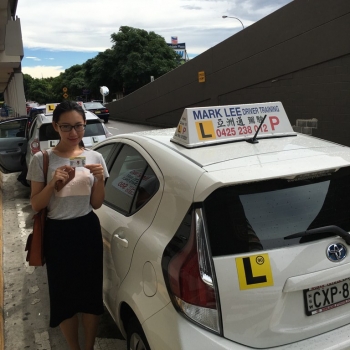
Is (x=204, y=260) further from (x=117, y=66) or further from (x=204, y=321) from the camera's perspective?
(x=117, y=66)

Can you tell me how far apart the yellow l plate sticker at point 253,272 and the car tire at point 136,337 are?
66 cm

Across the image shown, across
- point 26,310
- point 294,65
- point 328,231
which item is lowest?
point 26,310

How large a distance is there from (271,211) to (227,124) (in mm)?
788

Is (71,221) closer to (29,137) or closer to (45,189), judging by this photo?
(45,189)

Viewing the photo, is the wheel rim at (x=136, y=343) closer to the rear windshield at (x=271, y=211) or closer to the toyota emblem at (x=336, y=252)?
the rear windshield at (x=271, y=211)

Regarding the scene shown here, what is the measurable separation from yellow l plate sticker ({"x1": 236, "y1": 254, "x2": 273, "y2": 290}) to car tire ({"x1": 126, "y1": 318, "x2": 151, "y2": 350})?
659 mm

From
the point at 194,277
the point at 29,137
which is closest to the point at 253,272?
the point at 194,277

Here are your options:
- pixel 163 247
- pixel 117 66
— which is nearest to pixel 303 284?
pixel 163 247

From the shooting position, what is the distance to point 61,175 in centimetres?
218

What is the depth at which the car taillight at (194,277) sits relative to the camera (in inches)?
65.1

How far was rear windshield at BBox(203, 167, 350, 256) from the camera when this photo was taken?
1733 millimetres

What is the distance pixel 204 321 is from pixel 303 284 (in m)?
0.47

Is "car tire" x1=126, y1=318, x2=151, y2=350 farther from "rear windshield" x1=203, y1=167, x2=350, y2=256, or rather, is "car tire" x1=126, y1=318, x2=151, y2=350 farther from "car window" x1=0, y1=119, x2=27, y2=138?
"car window" x1=0, y1=119, x2=27, y2=138

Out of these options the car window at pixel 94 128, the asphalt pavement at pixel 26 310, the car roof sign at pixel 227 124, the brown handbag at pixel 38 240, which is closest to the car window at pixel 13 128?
the car window at pixel 94 128
